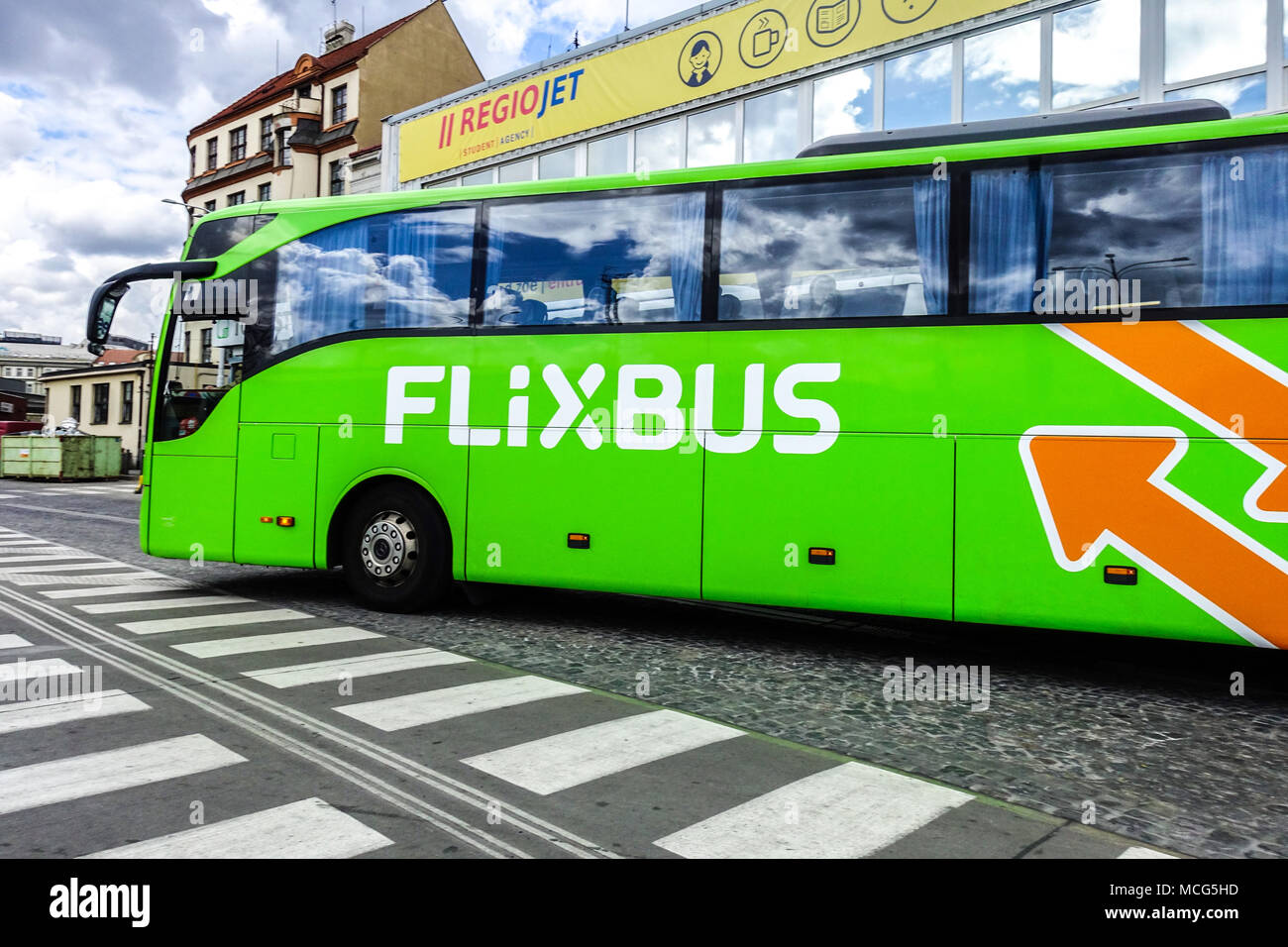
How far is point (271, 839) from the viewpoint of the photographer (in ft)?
11.6

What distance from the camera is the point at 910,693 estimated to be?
617 cm

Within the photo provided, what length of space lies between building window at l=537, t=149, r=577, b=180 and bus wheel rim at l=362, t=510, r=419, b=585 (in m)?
14.4

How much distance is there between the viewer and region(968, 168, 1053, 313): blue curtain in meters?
6.48

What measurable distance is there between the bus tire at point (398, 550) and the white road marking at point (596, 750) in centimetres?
356

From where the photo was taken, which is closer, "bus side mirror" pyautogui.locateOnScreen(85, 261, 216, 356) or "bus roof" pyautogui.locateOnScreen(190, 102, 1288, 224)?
"bus roof" pyautogui.locateOnScreen(190, 102, 1288, 224)

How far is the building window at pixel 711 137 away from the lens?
60.7 ft

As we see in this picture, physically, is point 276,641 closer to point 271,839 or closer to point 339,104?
point 271,839

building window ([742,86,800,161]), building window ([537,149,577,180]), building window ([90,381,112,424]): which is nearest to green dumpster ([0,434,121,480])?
building window ([90,381,112,424])

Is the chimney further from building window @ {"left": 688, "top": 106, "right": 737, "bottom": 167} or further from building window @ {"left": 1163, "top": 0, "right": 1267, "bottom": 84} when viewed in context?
building window @ {"left": 1163, "top": 0, "right": 1267, "bottom": 84}

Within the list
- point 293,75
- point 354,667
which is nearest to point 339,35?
point 293,75

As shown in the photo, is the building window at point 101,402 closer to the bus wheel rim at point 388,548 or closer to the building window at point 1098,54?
the bus wheel rim at point 388,548

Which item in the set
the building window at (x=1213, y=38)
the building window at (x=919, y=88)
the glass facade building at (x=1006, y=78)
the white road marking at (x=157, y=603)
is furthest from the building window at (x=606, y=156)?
the white road marking at (x=157, y=603)

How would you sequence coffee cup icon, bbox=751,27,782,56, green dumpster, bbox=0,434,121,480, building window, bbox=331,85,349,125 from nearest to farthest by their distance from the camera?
coffee cup icon, bbox=751,27,782,56 → green dumpster, bbox=0,434,121,480 → building window, bbox=331,85,349,125
